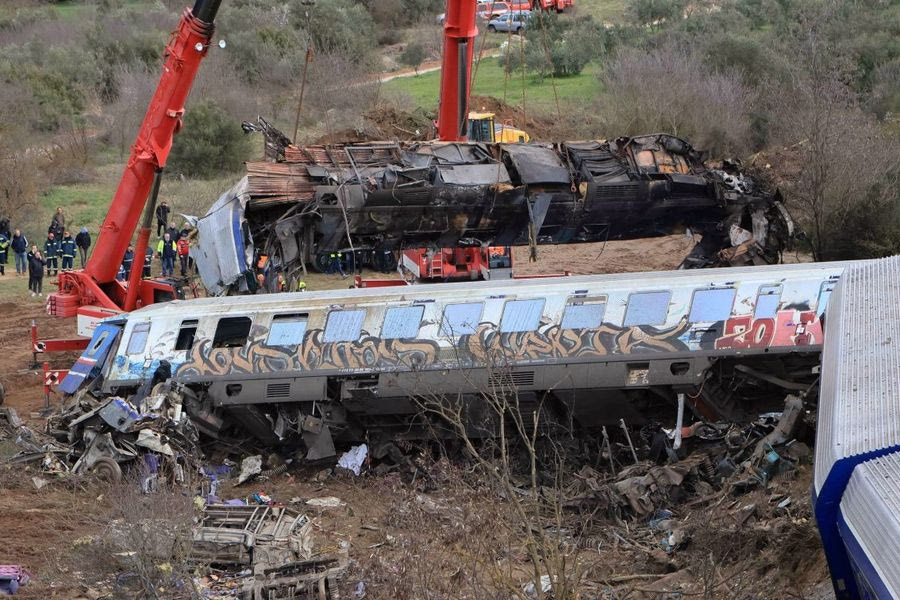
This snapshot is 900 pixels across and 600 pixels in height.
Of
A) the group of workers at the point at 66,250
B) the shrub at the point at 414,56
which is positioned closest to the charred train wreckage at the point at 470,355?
the group of workers at the point at 66,250

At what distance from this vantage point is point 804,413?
15.0 meters

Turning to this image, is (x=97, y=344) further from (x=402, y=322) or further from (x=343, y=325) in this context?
(x=402, y=322)

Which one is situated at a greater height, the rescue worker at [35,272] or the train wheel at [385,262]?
the rescue worker at [35,272]

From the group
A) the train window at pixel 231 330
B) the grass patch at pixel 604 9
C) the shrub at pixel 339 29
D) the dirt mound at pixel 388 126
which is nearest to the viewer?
the train window at pixel 231 330

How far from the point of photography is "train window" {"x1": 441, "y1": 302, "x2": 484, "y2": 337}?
53.7ft

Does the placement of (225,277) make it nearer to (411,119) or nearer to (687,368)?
(687,368)

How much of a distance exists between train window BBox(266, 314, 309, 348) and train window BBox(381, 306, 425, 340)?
4.10ft

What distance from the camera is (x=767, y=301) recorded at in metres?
15.8

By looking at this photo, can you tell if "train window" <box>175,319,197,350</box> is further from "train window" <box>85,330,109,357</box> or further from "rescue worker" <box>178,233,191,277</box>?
"rescue worker" <box>178,233,191,277</box>

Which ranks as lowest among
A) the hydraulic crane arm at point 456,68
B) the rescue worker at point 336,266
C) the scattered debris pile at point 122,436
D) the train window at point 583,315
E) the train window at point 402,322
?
the rescue worker at point 336,266

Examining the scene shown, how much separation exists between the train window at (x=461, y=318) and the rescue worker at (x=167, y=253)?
14.6m

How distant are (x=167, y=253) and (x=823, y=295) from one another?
726 inches

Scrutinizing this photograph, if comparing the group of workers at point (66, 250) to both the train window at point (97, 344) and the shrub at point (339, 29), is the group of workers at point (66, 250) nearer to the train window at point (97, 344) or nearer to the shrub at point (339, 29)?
the train window at point (97, 344)

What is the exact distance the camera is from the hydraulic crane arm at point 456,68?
22.2 m
